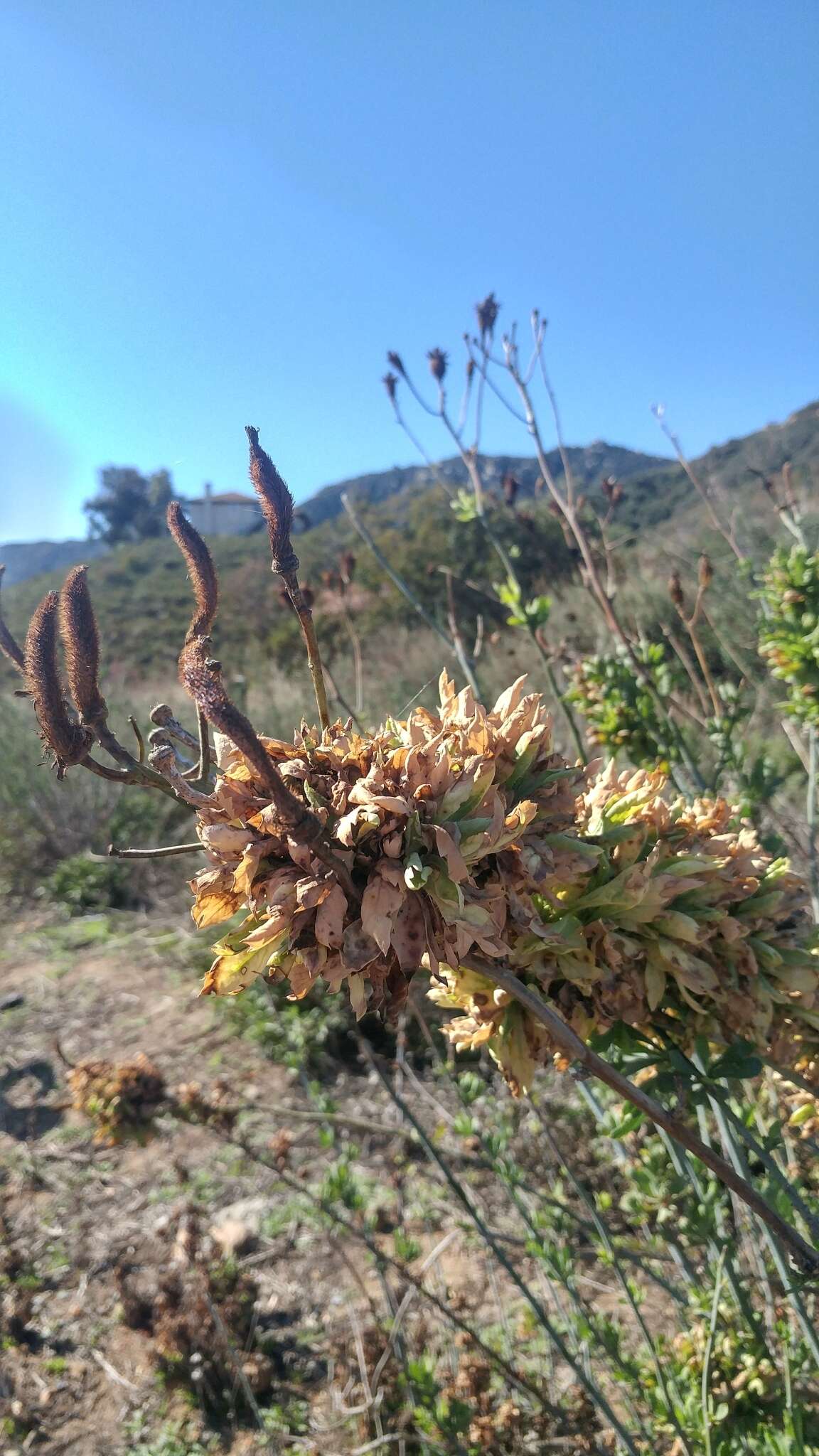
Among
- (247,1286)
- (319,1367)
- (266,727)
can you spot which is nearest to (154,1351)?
(247,1286)

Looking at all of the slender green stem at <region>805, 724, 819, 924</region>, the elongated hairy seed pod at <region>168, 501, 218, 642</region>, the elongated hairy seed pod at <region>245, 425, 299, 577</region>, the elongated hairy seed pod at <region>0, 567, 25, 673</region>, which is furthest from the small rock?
the elongated hairy seed pod at <region>245, 425, 299, 577</region>

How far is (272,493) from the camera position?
0.73 metres

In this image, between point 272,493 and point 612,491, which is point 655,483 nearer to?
point 612,491

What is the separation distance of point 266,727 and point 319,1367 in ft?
20.1

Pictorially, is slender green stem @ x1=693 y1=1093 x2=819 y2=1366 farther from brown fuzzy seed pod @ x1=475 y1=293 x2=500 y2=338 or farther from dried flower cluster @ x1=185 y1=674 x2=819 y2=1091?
brown fuzzy seed pod @ x1=475 y1=293 x2=500 y2=338

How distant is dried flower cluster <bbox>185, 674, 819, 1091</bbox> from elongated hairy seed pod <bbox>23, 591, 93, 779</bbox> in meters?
0.15

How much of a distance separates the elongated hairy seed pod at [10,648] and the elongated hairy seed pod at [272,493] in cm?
31

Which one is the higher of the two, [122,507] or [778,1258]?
[122,507]

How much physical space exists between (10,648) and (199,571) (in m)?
0.24


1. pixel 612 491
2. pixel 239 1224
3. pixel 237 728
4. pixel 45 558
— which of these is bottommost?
pixel 239 1224

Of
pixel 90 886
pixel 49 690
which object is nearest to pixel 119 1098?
pixel 49 690

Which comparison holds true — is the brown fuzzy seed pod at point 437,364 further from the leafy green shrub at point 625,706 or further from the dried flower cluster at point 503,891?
the dried flower cluster at point 503,891

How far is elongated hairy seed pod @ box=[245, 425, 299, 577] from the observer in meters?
0.72

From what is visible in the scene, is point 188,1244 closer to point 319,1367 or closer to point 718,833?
point 319,1367
